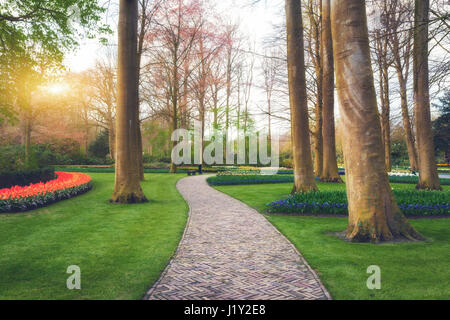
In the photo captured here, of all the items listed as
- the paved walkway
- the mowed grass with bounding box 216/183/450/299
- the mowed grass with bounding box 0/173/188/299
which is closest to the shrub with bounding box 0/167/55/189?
the mowed grass with bounding box 0/173/188/299

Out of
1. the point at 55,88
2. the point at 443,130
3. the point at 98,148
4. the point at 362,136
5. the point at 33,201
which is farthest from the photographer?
the point at 98,148

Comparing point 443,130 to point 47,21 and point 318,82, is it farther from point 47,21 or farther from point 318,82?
point 47,21

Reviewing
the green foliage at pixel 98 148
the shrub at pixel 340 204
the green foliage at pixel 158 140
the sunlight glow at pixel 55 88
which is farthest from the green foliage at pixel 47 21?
the green foliage at pixel 98 148

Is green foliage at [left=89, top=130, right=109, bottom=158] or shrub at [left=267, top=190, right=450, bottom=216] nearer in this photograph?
shrub at [left=267, top=190, right=450, bottom=216]

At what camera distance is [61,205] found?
1081 cm

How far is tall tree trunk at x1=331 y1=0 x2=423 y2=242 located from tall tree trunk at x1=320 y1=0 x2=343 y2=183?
11972 millimetres

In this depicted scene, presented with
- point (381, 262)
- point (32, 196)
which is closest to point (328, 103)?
point (381, 262)

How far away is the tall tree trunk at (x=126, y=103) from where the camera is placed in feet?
37.0

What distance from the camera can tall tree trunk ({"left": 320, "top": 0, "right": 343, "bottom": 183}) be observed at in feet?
58.3

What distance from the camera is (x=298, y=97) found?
11852 mm

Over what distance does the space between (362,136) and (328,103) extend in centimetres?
1309

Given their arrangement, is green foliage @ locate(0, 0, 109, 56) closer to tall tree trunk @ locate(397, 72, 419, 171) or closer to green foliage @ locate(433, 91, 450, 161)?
tall tree trunk @ locate(397, 72, 419, 171)

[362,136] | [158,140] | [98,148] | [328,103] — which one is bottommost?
[362,136]

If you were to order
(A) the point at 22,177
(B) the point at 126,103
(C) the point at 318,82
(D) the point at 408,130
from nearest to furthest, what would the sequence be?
(B) the point at 126,103 → (A) the point at 22,177 → (C) the point at 318,82 → (D) the point at 408,130
